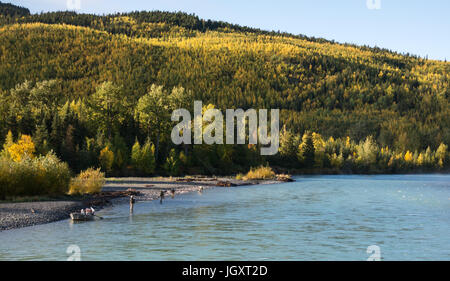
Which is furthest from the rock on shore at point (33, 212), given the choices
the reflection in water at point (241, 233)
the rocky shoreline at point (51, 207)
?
the reflection in water at point (241, 233)

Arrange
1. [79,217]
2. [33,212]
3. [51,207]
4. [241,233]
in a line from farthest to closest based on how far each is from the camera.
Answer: [51,207], [33,212], [79,217], [241,233]

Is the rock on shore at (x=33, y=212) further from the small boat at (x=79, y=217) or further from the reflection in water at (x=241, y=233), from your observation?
the small boat at (x=79, y=217)

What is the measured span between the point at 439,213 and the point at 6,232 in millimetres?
37122

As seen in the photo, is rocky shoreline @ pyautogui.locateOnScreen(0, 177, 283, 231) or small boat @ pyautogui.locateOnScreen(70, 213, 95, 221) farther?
small boat @ pyautogui.locateOnScreen(70, 213, 95, 221)

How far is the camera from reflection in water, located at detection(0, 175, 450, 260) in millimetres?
28922

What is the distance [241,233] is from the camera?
3550 centimetres

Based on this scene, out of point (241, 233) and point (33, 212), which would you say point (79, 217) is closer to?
point (33, 212)

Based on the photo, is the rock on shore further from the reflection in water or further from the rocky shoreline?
the reflection in water

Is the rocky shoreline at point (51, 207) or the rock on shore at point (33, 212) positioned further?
the rocky shoreline at point (51, 207)

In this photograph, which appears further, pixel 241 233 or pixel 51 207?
pixel 51 207

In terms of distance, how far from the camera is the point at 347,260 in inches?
1102

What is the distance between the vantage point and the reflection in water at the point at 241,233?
94.9 ft

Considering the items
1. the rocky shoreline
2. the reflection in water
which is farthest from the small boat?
the rocky shoreline

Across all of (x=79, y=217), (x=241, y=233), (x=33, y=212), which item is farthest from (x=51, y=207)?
(x=241, y=233)
